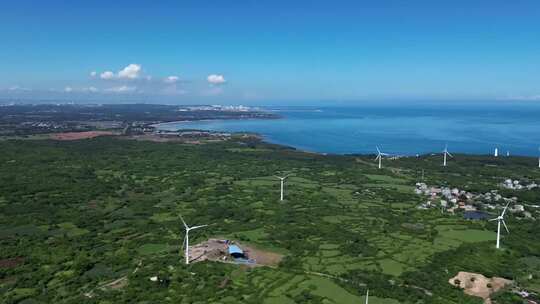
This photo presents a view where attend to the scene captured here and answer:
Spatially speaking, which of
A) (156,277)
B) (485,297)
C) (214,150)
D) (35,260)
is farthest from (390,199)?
(214,150)

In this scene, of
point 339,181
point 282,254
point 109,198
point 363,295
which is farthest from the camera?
point 339,181

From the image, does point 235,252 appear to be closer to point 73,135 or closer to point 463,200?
point 463,200

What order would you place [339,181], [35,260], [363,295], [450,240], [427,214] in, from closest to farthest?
[363,295], [35,260], [450,240], [427,214], [339,181]

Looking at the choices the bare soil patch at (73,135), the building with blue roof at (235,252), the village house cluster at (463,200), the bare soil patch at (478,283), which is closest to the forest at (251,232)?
the bare soil patch at (478,283)

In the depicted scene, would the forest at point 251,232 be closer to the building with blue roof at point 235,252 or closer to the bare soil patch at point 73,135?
the building with blue roof at point 235,252

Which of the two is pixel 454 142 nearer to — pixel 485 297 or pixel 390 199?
pixel 390 199

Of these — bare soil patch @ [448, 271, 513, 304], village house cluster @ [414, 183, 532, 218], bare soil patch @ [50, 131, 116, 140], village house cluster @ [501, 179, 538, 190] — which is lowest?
bare soil patch @ [448, 271, 513, 304]

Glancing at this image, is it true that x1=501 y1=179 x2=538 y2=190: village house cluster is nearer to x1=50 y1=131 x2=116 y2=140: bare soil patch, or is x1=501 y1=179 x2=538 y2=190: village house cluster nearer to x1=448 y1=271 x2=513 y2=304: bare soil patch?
x1=448 y1=271 x2=513 y2=304: bare soil patch

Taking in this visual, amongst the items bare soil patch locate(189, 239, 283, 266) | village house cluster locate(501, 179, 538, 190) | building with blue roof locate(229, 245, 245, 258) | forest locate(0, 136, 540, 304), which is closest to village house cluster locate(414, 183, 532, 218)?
forest locate(0, 136, 540, 304)
